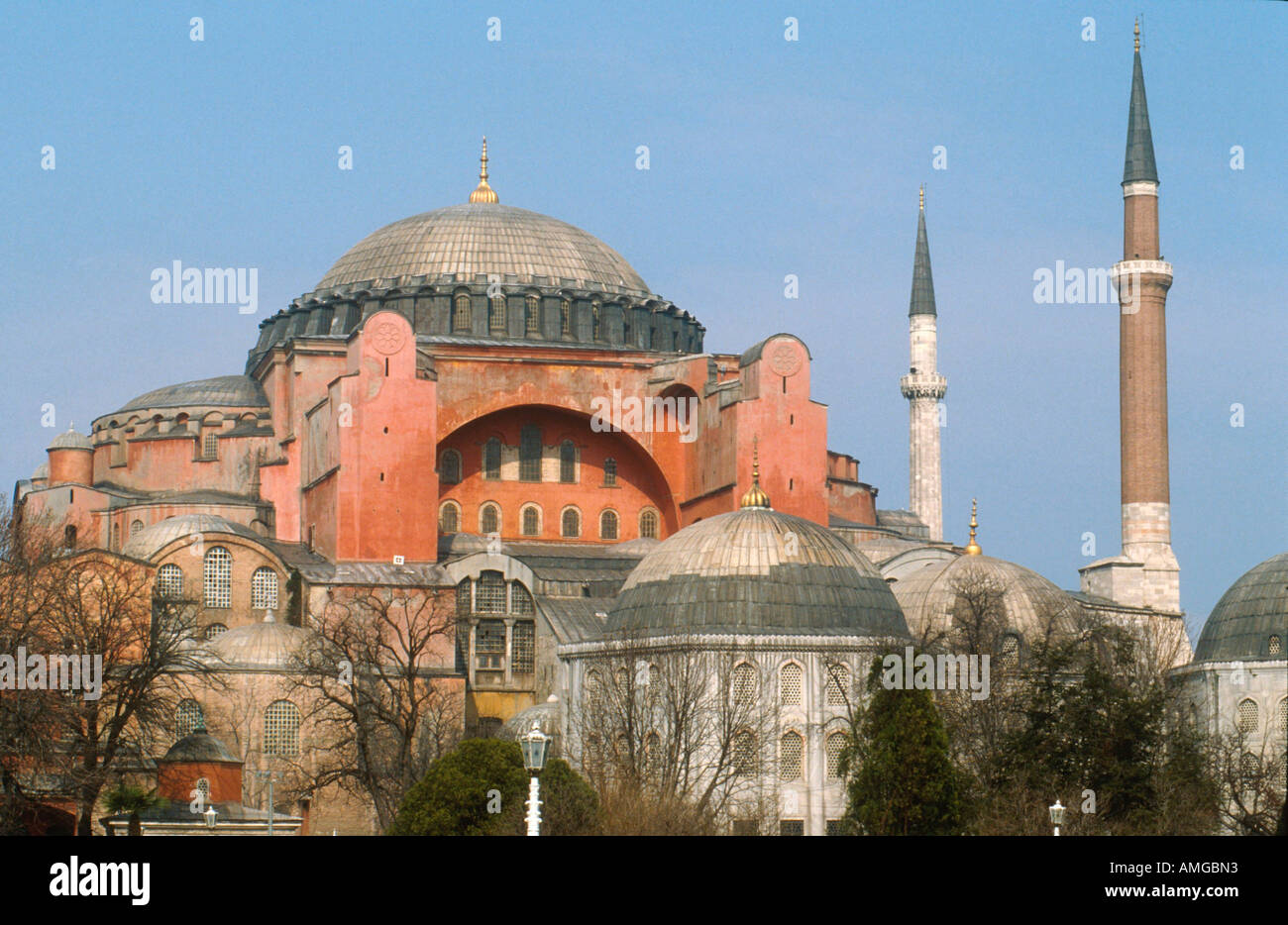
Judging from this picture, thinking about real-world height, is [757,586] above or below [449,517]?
below

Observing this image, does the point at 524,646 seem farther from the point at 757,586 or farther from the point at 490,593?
the point at 757,586

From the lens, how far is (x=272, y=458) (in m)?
50.4

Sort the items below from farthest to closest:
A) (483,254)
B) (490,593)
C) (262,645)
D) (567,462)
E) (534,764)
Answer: (483,254), (567,462), (490,593), (262,645), (534,764)

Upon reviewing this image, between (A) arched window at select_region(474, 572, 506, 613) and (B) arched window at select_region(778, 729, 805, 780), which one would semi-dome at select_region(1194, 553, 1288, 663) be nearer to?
(B) arched window at select_region(778, 729, 805, 780)

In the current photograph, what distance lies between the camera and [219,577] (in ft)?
147

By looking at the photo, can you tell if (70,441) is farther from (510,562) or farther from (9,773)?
(9,773)

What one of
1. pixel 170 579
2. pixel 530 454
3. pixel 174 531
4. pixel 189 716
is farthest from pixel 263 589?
pixel 530 454

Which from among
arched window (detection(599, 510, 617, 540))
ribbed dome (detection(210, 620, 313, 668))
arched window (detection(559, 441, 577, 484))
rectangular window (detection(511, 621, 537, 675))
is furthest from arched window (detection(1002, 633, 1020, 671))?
ribbed dome (detection(210, 620, 313, 668))

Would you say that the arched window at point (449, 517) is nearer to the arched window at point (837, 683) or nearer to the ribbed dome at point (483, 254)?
the ribbed dome at point (483, 254)

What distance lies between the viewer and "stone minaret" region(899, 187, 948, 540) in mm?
67312

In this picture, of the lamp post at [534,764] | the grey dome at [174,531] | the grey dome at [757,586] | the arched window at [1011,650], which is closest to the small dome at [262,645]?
the grey dome at [174,531]

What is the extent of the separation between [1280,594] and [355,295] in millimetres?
22972

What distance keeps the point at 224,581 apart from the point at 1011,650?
50.6ft

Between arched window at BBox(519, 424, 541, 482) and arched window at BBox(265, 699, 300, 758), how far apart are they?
1081cm
